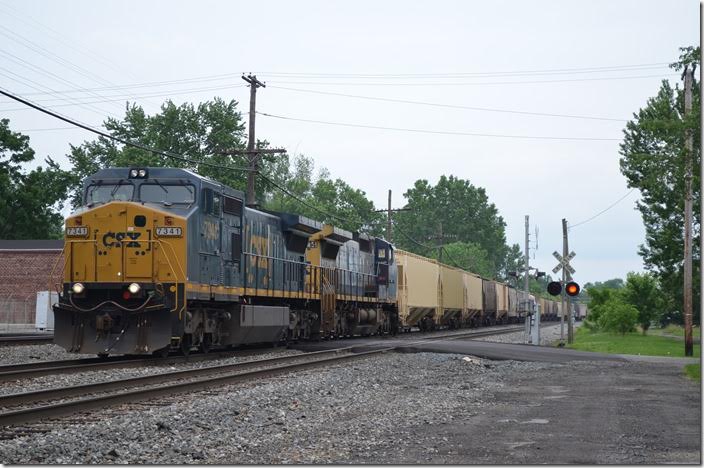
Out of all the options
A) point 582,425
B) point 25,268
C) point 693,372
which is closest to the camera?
point 582,425

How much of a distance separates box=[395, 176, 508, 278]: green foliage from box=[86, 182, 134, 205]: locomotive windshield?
127 metres

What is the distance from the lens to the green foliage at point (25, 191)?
223 feet

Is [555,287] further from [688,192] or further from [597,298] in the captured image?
[597,298]

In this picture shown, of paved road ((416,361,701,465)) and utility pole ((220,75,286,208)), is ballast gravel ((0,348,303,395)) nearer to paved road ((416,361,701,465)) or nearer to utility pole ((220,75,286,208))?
paved road ((416,361,701,465))

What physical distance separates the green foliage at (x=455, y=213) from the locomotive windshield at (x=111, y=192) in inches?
5016

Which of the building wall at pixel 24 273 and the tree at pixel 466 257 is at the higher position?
the tree at pixel 466 257

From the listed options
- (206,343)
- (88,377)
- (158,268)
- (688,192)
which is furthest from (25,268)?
(88,377)

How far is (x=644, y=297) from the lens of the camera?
58062 mm

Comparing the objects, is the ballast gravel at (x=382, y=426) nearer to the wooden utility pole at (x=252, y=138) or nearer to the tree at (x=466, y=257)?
the wooden utility pole at (x=252, y=138)

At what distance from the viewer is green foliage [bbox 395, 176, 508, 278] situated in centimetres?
14850

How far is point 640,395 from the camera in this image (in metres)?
15.1

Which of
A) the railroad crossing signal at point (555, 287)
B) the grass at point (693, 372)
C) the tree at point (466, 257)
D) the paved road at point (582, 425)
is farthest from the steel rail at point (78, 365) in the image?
the tree at point (466, 257)

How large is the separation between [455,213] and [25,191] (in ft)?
304

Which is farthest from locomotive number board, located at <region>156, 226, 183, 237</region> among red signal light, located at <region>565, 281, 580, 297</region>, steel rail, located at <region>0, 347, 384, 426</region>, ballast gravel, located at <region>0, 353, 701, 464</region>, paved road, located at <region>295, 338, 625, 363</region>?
red signal light, located at <region>565, 281, 580, 297</region>
